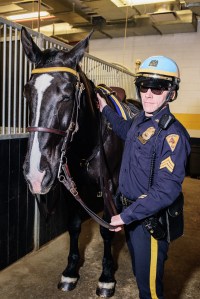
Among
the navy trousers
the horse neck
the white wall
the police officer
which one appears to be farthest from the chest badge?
the white wall

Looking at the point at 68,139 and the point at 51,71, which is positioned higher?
the point at 51,71

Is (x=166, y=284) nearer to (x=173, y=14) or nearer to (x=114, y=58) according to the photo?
(x=173, y=14)

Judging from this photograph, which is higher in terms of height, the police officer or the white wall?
the white wall

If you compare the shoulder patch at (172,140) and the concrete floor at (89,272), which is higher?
the shoulder patch at (172,140)

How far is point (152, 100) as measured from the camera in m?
1.34

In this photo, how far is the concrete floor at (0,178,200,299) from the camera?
2170 millimetres

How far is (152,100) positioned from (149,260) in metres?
0.76

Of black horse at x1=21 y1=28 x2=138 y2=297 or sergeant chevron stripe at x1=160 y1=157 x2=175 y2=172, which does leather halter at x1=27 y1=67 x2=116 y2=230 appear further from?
sergeant chevron stripe at x1=160 y1=157 x2=175 y2=172

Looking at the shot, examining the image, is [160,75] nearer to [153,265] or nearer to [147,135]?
[147,135]

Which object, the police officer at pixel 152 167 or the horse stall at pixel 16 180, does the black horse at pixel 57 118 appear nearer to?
the police officer at pixel 152 167

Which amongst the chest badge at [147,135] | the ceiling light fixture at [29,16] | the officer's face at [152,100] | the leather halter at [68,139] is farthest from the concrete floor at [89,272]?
the ceiling light fixture at [29,16]

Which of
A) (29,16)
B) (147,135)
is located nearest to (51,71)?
(147,135)

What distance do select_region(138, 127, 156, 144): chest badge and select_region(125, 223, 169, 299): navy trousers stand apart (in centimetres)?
42

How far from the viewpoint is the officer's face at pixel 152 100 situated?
1.33 metres
